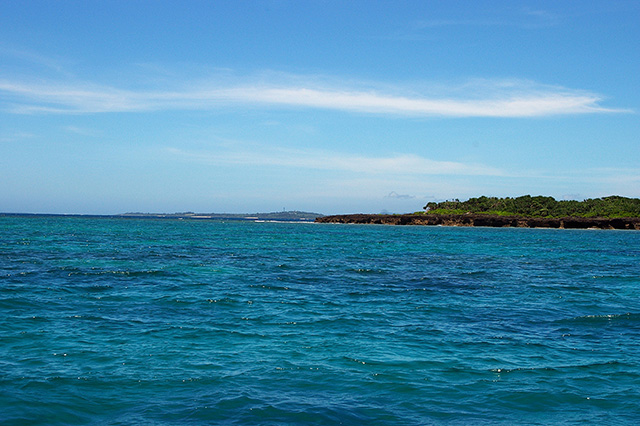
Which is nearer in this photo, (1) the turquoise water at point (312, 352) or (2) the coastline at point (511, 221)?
(1) the turquoise water at point (312, 352)

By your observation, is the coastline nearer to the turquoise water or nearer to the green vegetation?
the green vegetation

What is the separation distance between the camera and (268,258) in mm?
42844

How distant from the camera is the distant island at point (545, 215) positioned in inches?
6078

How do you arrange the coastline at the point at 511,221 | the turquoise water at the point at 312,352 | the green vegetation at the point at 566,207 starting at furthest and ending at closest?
the green vegetation at the point at 566,207, the coastline at the point at 511,221, the turquoise water at the point at 312,352

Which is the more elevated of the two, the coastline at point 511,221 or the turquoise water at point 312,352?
the coastline at point 511,221

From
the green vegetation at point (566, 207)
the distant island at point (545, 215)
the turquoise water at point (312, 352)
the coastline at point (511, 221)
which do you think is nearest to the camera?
the turquoise water at point (312, 352)

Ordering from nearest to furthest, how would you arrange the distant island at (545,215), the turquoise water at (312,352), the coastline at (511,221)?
1. the turquoise water at (312,352)
2. the coastline at (511,221)
3. the distant island at (545,215)

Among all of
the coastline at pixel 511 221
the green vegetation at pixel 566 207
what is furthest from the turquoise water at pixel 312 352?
the green vegetation at pixel 566 207

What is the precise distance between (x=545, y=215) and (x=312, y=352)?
598 ft

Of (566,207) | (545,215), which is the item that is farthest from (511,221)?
(566,207)

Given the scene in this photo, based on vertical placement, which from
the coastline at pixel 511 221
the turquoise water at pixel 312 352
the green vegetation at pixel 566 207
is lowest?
the turquoise water at pixel 312 352

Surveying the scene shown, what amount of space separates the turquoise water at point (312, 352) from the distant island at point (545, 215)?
14188cm

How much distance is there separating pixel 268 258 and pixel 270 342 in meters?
28.4

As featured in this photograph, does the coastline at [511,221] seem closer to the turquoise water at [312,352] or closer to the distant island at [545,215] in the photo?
the distant island at [545,215]
